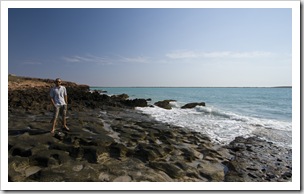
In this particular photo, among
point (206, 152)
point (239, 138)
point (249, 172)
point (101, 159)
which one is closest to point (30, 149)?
point (101, 159)

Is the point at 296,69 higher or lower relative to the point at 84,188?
higher

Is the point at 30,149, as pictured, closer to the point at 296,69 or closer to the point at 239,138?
the point at 296,69

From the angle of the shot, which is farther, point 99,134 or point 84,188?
point 99,134

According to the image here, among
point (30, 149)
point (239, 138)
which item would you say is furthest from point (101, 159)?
point (239, 138)

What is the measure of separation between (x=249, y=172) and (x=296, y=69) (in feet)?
10.7

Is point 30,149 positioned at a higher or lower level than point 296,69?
lower

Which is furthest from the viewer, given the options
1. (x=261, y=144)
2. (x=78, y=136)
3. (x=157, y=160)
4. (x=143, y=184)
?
(x=261, y=144)

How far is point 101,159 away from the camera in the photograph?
221 inches

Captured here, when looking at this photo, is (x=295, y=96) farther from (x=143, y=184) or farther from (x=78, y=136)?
(x=78, y=136)

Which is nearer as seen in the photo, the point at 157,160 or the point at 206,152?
the point at 157,160

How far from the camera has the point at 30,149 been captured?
5.68 meters

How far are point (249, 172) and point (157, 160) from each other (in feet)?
9.02

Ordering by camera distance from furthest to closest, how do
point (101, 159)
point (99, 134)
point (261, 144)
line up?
point (261, 144), point (99, 134), point (101, 159)

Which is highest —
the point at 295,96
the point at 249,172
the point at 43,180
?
the point at 295,96
